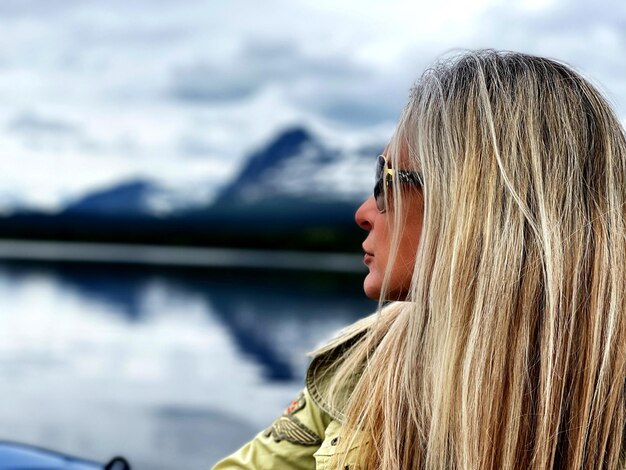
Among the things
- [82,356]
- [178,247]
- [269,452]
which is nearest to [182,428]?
[82,356]

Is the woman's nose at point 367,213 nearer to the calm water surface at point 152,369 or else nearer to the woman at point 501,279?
the woman at point 501,279

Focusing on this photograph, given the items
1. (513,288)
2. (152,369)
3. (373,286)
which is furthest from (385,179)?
(152,369)

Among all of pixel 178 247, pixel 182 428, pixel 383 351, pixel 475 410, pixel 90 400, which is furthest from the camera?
pixel 178 247

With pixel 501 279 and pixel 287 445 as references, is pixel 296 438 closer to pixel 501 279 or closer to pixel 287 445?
pixel 287 445

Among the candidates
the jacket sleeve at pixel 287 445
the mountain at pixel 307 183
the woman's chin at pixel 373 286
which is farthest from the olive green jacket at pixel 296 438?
the mountain at pixel 307 183

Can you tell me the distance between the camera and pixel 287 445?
1696 millimetres

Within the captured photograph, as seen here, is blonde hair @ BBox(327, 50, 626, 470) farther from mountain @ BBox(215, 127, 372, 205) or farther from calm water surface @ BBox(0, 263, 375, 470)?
mountain @ BBox(215, 127, 372, 205)

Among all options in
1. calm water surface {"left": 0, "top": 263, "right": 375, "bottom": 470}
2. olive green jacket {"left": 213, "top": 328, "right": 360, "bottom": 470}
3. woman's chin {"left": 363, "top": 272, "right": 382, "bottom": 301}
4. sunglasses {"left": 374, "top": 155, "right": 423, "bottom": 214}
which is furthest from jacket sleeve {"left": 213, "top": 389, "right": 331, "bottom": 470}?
calm water surface {"left": 0, "top": 263, "right": 375, "bottom": 470}

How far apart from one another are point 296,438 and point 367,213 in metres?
0.48

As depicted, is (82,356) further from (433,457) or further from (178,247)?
(178,247)

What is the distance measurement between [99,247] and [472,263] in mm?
55935

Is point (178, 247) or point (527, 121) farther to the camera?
point (178, 247)

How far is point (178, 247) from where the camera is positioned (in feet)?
182

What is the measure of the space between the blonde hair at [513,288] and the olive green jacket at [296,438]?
0.17 m
